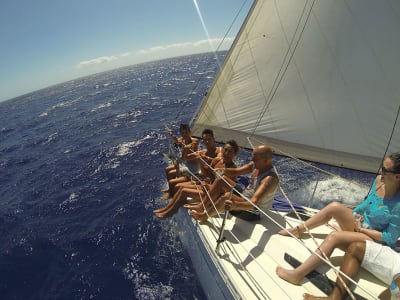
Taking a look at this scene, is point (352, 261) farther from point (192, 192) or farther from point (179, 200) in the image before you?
point (179, 200)

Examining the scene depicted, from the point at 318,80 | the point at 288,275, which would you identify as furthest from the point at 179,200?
the point at 318,80

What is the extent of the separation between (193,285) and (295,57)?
5.03 m

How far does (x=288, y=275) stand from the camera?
3.38 m

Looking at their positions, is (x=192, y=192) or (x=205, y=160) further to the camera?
(x=205, y=160)

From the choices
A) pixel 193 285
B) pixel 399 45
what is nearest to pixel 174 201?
pixel 193 285

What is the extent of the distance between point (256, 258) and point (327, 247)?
1036mm

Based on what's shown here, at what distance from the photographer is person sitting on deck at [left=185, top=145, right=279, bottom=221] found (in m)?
4.20

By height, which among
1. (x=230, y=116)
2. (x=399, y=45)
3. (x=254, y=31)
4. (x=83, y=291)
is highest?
(x=254, y=31)

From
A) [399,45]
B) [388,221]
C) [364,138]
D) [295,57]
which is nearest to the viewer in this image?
[388,221]

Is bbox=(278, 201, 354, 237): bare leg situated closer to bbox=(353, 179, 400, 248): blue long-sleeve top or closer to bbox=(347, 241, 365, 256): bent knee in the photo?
bbox=(353, 179, 400, 248): blue long-sleeve top

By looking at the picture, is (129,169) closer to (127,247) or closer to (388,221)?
(127,247)

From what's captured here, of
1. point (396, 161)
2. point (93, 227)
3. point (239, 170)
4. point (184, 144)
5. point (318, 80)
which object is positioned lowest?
point (93, 227)

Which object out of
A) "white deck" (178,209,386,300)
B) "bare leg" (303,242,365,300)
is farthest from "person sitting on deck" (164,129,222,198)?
"bare leg" (303,242,365,300)

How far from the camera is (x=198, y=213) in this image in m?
5.01
